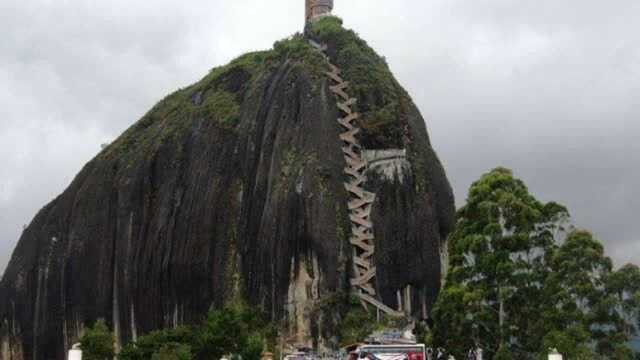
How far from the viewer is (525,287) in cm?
4019

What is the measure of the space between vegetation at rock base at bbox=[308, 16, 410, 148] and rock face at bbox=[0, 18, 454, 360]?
0.12 metres

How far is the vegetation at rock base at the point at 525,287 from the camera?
3681cm

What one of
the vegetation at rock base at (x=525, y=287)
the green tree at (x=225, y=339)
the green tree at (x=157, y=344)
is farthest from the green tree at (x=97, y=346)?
the vegetation at rock base at (x=525, y=287)

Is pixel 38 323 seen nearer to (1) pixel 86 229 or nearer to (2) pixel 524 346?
(1) pixel 86 229

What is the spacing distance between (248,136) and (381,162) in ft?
37.1

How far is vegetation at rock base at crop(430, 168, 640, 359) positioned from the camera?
121 ft

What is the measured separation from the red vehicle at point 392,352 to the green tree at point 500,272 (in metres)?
7.21

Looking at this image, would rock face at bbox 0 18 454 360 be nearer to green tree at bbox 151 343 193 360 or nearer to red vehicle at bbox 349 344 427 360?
green tree at bbox 151 343 193 360

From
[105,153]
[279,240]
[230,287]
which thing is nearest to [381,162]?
[279,240]

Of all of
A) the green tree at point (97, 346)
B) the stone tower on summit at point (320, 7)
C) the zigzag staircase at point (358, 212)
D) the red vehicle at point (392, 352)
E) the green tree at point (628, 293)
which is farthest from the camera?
the stone tower on summit at point (320, 7)

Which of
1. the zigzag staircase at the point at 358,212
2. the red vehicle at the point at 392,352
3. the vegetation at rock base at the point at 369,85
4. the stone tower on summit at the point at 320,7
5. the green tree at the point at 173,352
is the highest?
the stone tower on summit at the point at 320,7

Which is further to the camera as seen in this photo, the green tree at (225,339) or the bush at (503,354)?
the green tree at (225,339)

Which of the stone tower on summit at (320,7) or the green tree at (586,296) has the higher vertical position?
the stone tower on summit at (320,7)

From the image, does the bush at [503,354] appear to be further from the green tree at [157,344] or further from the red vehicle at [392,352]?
the green tree at [157,344]
